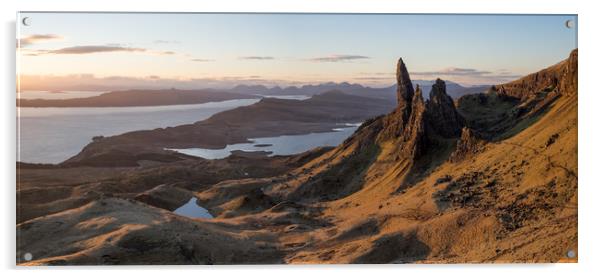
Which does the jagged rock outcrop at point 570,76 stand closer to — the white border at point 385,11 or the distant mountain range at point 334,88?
the white border at point 385,11

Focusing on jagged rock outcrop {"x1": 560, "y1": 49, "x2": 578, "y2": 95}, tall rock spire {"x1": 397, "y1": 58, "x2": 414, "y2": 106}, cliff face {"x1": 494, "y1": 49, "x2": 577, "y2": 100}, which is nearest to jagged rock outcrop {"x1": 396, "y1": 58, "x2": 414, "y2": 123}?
tall rock spire {"x1": 397, "y1": 58, "x2": 414, "y2": 106}

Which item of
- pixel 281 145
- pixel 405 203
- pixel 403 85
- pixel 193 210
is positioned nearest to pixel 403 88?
pixel 403 85

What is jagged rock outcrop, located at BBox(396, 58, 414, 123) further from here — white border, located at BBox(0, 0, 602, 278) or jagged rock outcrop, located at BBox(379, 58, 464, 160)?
white border, located at BBox(0, 0, 602, 278)

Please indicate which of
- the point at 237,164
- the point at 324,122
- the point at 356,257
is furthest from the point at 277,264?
the point at 324,122

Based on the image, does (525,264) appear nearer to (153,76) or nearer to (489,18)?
(489,18)

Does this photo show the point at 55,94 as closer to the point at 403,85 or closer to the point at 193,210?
the point at 193,210
